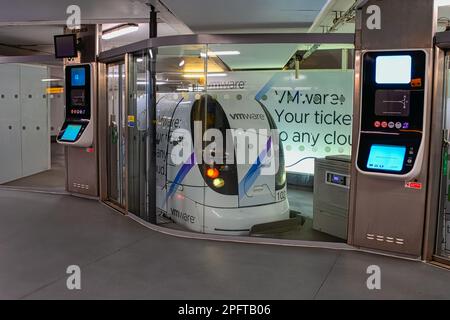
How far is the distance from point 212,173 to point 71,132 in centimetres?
277

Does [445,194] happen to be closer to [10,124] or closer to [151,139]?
[151,139]

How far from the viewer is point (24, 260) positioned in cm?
402

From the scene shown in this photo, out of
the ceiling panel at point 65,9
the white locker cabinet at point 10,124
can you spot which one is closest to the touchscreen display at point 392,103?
the ceiling panel at point 65,9

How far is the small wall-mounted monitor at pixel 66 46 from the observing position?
630 cm

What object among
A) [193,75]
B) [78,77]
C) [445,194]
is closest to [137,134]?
[193,75]

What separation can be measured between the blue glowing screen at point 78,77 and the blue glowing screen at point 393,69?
4.14 meters

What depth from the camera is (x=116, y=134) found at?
6.35 m

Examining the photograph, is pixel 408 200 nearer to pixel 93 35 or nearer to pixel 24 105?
pixel 93 35

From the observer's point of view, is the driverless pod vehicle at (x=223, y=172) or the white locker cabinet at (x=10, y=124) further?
the white locker cabinet at (x=10, y=124)

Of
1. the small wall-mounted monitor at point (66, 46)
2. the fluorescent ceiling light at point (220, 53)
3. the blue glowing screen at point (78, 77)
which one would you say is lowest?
the blue glowing screen at point (78, 77)

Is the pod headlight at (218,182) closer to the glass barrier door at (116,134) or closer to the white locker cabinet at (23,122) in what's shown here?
the glass barrier door at (116,134)

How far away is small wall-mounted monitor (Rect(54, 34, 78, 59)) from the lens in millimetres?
6297
